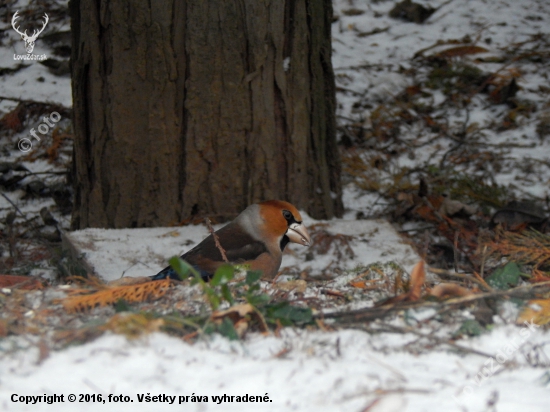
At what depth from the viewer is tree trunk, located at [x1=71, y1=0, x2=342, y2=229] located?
165 inches

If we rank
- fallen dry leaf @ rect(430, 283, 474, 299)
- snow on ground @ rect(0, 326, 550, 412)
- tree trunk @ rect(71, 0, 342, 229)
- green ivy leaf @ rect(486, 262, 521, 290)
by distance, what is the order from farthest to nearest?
tree trunk @ rect(71, 0, 342, 229) → green ivy leaf @ rect(486, 262, 521, 290) → fallen dry leaf @ rect(430, 283, 474, 299) → snow on ground @ rect(0, 326, 550, 412)

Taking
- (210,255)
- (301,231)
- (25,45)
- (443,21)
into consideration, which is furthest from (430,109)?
(25,45)

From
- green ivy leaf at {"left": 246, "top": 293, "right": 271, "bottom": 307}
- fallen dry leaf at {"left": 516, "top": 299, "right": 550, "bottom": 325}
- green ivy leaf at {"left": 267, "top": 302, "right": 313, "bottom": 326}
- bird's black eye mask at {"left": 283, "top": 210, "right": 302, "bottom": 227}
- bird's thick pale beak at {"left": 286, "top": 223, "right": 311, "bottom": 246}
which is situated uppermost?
green ivy leaf at {"left": 246, "top": 293, "right": 271, "bottom": 307}

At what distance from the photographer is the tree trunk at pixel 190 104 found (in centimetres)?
419

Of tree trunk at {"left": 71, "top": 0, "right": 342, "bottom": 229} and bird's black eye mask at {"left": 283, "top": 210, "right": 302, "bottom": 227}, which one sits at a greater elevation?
tree trunk at {"left": 71, "top": 0, "right": 342, "bottom": 229}

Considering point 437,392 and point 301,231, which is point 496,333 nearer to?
point 437,392

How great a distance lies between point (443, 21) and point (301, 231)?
5392 mm

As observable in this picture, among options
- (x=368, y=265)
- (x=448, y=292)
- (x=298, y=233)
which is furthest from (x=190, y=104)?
(x=448, y=292)

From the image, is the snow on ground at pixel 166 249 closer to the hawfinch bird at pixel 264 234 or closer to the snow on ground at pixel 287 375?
the hawfinch bird at pixel 264 234

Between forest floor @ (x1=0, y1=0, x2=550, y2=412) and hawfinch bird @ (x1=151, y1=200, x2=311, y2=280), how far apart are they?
172 mm

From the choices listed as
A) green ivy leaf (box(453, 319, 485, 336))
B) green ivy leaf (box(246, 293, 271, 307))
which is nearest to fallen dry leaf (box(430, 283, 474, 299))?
green ivy leaf (box(453, 319, 485, 336))

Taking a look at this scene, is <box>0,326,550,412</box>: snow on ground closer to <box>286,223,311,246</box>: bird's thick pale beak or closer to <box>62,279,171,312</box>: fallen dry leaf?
<box>62,279,171,312</box>: fallen dry leaf

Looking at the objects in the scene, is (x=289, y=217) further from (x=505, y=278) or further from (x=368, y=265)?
(x=505, y=278)

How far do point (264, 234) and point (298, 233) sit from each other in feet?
0.67
